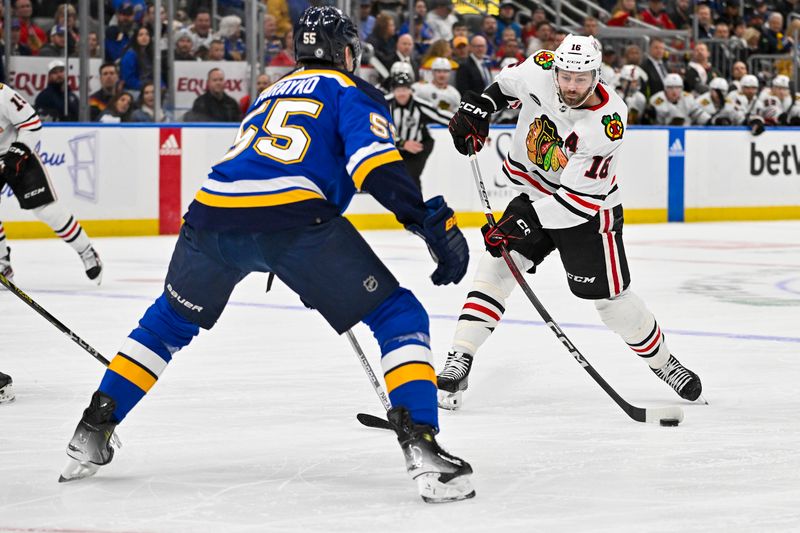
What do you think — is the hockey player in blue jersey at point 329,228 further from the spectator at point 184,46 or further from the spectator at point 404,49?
the spectator at point 404,49

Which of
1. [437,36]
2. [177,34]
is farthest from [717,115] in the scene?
[177,34]

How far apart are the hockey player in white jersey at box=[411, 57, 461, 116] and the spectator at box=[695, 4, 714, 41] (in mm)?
4943

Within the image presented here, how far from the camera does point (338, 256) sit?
119 inches

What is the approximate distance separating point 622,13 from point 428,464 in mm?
13218

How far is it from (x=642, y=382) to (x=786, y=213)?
9.50 m

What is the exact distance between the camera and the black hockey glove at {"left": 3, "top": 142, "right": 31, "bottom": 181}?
287 inches

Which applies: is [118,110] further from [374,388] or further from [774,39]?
[774,39]

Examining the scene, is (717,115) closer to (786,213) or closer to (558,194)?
(786,213)

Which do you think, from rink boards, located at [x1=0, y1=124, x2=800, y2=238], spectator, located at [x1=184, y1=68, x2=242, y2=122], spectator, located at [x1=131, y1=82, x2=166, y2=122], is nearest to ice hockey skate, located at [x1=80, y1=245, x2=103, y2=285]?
rink boards, located at [x1=0, y1=124, x2=800, y2=238]

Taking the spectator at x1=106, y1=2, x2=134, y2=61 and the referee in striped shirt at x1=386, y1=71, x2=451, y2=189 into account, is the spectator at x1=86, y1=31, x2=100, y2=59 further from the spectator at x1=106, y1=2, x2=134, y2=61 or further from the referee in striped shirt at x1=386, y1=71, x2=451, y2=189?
the referee in striped shirt at x1=386, y1=71, x2=451, y2=189

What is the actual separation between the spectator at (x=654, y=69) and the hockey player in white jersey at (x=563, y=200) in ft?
32.2

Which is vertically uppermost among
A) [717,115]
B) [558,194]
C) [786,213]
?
[558,194]

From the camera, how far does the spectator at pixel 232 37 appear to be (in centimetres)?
1148

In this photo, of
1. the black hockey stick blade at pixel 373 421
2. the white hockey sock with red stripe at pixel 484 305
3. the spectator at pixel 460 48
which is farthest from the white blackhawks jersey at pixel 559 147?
the spectator at pixel 460 48
